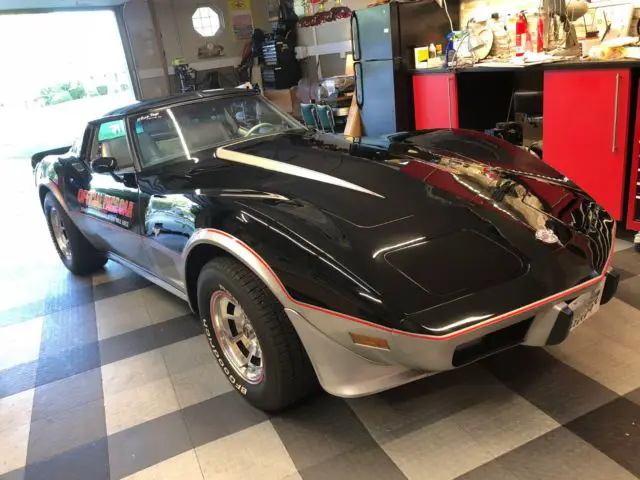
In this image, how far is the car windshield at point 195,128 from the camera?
8.88 feet

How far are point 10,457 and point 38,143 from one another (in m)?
9.14

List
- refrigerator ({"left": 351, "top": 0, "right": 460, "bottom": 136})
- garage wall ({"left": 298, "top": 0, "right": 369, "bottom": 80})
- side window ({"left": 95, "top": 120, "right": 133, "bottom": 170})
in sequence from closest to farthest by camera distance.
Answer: side window ({"left": 95, "top": 120, "right": 133, "bottom": 170}) < refrigerator ({"left": 351, "top": 0, "right": 460, "bottom": 136}) < garage wall ({"left": 298, "top": 0, "right": 369, "bottom": 80})

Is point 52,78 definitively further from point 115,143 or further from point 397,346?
point 397,346

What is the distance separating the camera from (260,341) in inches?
70.4

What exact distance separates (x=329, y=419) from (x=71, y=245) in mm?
2517

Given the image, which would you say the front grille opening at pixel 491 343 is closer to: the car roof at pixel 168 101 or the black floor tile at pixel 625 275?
the black floor tile at pixel 625 275

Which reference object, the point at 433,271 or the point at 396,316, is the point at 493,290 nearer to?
the point at 433,271

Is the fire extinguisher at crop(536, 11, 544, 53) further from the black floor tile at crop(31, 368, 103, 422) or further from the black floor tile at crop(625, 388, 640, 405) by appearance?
the black floor tile at crop(31, 368, 103, 422)

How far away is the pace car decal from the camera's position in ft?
8.78

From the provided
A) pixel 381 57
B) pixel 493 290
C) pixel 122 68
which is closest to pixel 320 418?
pixel 493 290

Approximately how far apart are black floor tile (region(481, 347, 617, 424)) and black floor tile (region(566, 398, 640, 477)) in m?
0.03

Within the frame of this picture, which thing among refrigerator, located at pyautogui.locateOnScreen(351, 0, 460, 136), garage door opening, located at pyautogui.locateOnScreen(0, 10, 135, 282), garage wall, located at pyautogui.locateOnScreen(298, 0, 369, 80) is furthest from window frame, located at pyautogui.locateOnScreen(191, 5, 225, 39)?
refrigerator, located at pyautogui.locateOnScreen(351, 0, 460, 136)

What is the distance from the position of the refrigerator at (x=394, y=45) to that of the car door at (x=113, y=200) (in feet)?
9.53

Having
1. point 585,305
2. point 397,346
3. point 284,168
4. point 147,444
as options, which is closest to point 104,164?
point 284,168
